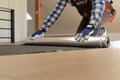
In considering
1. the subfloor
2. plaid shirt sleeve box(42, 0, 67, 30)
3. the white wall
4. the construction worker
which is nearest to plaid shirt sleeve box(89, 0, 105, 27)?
the construction worker

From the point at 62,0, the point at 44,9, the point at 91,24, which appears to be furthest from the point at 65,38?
the point at 44,9

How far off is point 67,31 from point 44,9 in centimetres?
82

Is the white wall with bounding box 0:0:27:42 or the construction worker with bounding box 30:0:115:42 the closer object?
the construction worker with bounding box 30:0:115:42

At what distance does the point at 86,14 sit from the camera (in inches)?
76.7

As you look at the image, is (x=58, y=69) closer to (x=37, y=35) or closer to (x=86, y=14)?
(x=37, y=35)

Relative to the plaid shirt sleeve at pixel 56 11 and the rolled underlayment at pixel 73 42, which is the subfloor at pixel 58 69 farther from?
the plaid shirt sleeve at pixel 56 11

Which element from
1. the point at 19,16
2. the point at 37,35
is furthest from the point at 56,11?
the point at 19,16

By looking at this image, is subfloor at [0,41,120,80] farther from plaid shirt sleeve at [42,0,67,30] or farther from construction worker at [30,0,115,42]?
plaid shirt sleeve at [42,0,67,30]

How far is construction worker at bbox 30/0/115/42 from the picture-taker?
4.70ft

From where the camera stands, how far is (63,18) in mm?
5469

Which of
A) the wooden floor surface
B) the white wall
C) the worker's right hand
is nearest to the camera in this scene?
the wooden floor surface

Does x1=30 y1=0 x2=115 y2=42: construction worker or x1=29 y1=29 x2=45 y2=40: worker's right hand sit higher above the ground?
x1=30 y1=0 x2=115 y2=42: construction worker

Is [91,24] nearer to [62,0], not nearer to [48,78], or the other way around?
[62,0]

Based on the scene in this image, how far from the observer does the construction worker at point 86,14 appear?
1.43 metres
